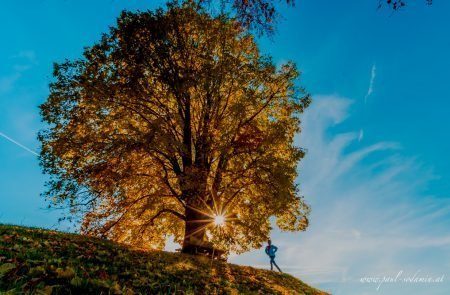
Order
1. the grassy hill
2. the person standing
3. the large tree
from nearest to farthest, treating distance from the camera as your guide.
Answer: the grassy hill < the large tree < the person standing

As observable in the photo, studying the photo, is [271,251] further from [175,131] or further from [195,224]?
[175,131]

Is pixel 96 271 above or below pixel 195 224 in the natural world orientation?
below

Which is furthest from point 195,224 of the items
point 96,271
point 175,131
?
point 96,271

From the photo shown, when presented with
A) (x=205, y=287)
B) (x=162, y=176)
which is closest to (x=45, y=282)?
(x=205, y=287)

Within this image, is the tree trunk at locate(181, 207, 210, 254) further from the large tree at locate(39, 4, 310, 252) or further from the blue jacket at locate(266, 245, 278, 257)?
the blue jacket at locate(266, 245, 278, 257)

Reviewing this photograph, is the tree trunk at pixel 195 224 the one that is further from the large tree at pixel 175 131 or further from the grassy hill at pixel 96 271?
the grassy hill at pixel 96 271

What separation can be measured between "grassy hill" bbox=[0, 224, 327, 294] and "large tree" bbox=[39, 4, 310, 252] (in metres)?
4.97

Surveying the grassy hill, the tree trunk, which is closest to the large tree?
the tree trunk

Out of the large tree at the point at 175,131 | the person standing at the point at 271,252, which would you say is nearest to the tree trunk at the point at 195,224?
the large tree at the point at 175,131

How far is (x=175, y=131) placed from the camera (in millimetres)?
17828

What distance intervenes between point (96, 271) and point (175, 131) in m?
10.9

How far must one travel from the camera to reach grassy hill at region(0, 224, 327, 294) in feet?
19.3

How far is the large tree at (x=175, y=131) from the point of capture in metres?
15.8

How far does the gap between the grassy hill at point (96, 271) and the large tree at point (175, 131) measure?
16.3 ft
